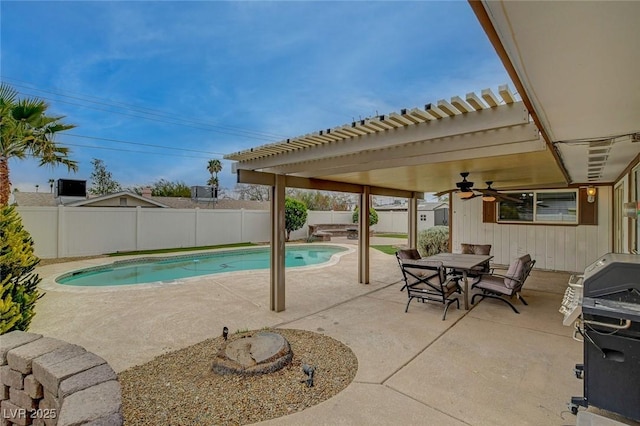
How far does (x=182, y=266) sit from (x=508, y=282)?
32.8 feet

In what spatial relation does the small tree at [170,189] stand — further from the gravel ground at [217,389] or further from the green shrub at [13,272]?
the gravel ground at [217,389]

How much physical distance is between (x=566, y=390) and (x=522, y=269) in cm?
296

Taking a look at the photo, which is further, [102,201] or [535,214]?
[102,201]

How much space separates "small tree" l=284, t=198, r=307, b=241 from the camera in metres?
17.2

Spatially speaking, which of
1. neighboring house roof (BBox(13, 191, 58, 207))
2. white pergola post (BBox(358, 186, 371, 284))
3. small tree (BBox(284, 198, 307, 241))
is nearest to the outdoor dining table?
white pergola post (BBox(358, 186, 371, 284))

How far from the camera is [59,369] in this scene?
256 cm

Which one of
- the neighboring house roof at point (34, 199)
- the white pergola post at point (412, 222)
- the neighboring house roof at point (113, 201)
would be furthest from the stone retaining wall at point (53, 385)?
the neighboring house roof at point (34, 199)

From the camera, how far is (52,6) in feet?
35.5

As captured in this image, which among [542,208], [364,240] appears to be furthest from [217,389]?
[542,208]

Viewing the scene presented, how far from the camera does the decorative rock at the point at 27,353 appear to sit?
2.82 metres

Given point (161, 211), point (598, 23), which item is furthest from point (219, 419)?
point (161, 211)

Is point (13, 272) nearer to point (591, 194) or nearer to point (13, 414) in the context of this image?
point (13, 414)

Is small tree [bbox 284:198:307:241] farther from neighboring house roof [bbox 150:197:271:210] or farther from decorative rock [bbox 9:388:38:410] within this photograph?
decorative rock [bbox 9:388:38:410]

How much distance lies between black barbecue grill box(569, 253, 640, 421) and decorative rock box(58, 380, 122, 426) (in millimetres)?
3408
